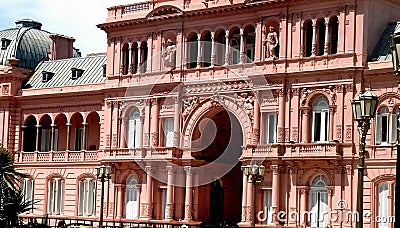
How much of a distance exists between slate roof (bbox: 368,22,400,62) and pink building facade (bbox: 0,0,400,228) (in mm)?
123

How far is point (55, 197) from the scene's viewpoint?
67.1 metres

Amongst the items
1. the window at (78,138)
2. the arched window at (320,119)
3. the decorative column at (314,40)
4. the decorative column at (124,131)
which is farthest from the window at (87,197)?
the decorative column at (314,40)

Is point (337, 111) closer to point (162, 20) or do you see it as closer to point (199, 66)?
point (199, 66)

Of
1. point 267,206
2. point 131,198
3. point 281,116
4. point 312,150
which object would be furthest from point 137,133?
point 312,150

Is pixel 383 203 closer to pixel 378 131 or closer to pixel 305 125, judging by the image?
pixel 378 131

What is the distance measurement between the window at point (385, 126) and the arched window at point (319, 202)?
14.5 ft

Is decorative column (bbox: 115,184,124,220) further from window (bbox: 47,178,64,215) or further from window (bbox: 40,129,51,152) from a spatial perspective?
window (bbox: 40,129,51,152)

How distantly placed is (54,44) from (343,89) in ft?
120

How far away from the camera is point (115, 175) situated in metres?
61.4

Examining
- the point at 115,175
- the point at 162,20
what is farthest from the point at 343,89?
the point at 115,175

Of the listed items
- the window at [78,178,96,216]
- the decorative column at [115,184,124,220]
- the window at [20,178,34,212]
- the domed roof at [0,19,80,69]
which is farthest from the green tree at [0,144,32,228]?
the domed roof at [0,19,80,69]

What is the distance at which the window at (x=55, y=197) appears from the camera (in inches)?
2628

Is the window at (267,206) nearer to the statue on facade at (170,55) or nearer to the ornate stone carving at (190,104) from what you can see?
the ornate stone carving at (190,104)

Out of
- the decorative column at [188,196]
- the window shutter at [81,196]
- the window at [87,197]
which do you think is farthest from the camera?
the window shutter at [81,196]
